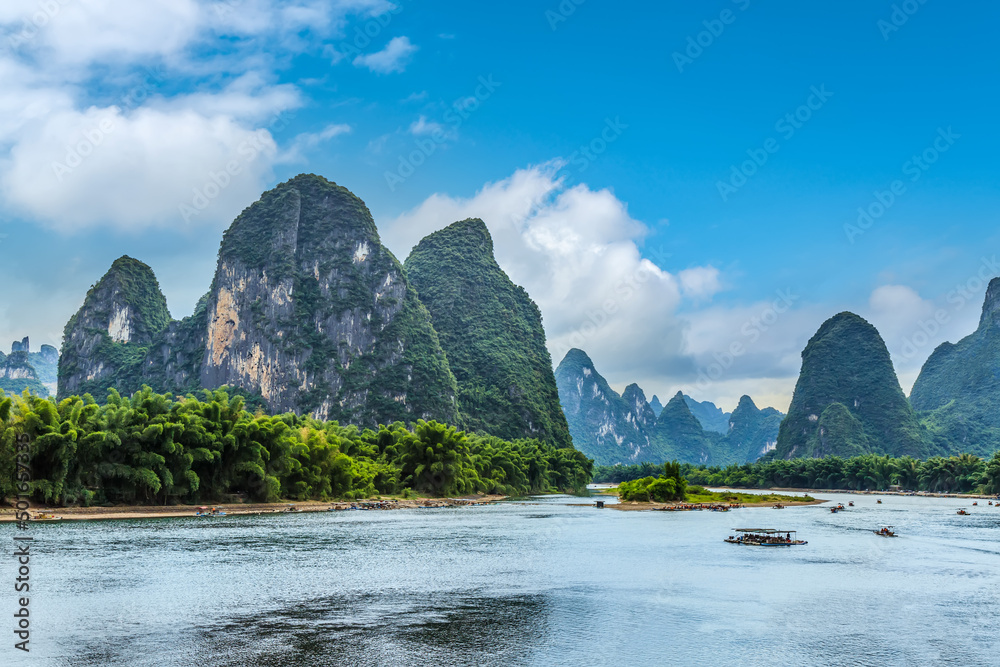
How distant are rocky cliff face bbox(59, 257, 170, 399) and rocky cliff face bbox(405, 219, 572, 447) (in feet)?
187

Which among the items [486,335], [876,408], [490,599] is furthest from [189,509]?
[876,408]

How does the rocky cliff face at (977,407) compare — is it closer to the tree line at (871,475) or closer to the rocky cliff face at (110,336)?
the tree line at (871,475)

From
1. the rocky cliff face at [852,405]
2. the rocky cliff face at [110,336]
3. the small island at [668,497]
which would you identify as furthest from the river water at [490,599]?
the rocky cliff face at [852,405]

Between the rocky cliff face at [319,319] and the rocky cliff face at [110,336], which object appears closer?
the rocky cliff face at [319,319]

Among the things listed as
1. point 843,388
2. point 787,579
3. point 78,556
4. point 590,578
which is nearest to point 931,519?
point 787,579

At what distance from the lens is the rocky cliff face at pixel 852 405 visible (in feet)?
553

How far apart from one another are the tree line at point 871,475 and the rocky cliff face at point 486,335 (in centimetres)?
3443

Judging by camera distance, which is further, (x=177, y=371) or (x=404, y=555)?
(x=177, y=371)

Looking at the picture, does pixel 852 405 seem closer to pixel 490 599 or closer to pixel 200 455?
pixel 200 455

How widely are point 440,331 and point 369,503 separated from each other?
97.8m

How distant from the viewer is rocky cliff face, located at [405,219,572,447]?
493ft

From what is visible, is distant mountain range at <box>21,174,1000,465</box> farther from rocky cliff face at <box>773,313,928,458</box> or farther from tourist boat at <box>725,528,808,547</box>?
tourist boat at <box>725,528,808,547</box>

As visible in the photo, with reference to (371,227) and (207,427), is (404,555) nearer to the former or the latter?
(207,427)

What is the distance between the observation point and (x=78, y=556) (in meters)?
28.4
